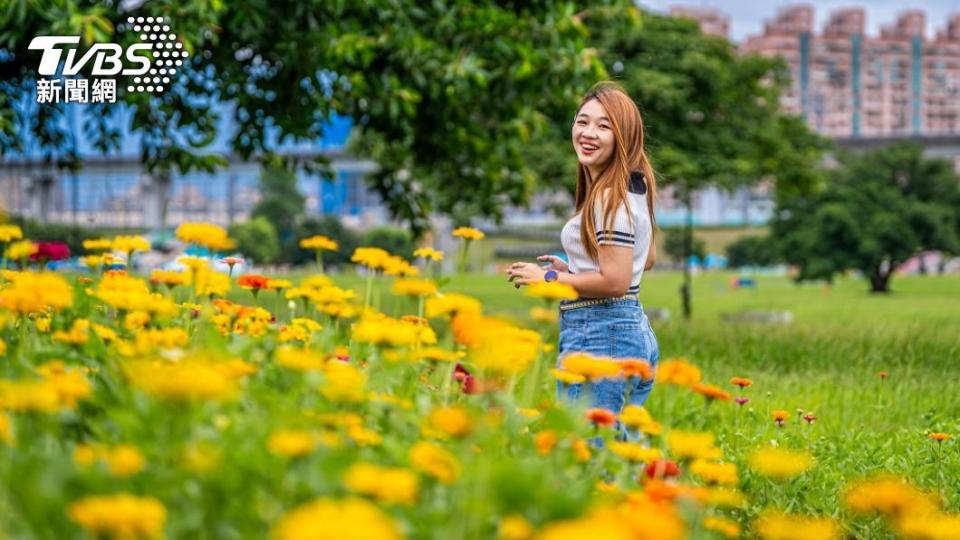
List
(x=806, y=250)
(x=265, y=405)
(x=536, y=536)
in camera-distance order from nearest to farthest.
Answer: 1. (x=536, y=536)
2. (x=265, y=405)
3. (x=806, y=250)

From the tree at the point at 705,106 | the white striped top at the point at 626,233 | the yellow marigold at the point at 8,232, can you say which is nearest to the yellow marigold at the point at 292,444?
the yellow marigold at the point at 8,232

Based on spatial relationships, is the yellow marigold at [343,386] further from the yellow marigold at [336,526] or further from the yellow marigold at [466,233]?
the yellow marigold at [466,233]

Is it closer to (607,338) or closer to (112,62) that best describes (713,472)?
(607,338)

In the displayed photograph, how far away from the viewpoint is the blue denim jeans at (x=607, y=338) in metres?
3.95

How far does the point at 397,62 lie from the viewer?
1048cm

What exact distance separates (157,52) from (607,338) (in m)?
6.30

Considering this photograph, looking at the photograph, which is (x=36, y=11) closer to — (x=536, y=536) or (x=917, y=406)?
(x=917, y=406)

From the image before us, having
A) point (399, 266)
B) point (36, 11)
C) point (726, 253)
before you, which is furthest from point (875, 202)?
point (726, 253)

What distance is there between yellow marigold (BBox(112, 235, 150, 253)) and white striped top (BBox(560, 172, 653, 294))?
1369 millimetres

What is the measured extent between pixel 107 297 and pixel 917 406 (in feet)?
18.2

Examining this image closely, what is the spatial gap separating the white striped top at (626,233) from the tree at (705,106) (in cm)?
1480

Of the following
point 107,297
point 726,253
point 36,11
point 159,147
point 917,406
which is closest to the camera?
point 107,297

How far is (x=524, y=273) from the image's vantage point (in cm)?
363

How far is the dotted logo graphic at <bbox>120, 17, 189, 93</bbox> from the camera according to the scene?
880cm
